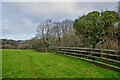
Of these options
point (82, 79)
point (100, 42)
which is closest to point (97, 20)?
point (100, 42)

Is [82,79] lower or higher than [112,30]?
lower

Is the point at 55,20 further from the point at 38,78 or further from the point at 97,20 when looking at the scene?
the point at 38,78

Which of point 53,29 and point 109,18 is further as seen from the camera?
point 53,29

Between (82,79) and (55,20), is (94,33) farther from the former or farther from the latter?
(55,20)

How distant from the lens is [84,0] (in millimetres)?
11758

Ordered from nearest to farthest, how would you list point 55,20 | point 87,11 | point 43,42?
point 87,11
point 43,42
point 55,20

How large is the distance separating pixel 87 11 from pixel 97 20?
12.8 ft

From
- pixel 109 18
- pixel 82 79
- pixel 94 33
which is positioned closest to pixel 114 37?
pixel 94 33

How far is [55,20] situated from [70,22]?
4.98 m

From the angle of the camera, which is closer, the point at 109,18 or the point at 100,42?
the point at 100,42

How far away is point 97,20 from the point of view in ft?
30.8

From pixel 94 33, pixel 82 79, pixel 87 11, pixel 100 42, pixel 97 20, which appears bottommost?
pixel 82 79

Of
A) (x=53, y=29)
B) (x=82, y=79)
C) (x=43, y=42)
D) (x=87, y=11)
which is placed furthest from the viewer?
(x=53, y=29)

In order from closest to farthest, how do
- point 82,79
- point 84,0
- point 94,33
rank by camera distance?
point 82,79 → point 94,33 → point 84,0
